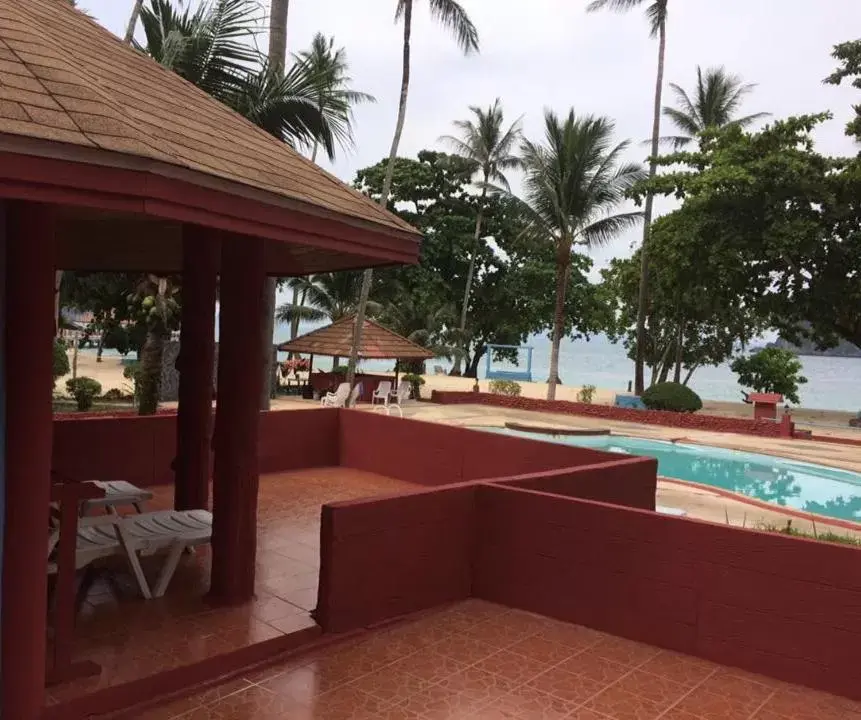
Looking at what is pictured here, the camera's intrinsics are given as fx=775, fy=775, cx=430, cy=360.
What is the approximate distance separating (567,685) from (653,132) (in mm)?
27535

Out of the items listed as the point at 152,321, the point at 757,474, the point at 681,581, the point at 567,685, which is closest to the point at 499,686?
the point at 567,685

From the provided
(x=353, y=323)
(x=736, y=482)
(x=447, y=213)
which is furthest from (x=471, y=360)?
(x=736, y=482)

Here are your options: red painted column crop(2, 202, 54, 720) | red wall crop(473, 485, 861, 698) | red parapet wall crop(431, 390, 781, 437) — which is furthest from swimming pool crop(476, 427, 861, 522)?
red painted column crop(2, 202, 54, 720)

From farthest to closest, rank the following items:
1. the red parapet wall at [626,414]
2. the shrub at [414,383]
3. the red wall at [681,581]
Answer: the shrub at [414,383] → the red parapet wall at [626,414] → the red wall at [681,581]

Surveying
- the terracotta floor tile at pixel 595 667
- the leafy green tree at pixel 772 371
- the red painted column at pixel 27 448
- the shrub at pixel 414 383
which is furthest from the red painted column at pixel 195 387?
the leafy green tree at pixel 772 371

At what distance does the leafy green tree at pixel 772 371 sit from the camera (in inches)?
1249

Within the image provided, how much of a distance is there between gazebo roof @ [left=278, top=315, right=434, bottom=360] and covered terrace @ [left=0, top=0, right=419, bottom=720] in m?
16.9

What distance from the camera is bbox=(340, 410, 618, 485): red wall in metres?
8.28

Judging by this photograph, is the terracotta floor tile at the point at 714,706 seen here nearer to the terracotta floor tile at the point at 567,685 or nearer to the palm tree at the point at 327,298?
the terracotta floor tile at the point at 567,685

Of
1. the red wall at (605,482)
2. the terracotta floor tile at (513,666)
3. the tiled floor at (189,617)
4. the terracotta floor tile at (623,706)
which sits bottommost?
the terracotta floor tile at (623,706)

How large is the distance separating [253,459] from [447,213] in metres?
31.9

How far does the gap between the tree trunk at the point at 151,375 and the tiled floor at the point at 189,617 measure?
782 centimetres

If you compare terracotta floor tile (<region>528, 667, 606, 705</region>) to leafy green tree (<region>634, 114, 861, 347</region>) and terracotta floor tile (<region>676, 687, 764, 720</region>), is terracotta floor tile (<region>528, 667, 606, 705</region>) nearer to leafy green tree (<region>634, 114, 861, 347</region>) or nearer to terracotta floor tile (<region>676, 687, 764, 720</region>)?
terracotta floor tile (<region>676, 687, 764, 720</region>)

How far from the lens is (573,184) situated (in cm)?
2433
